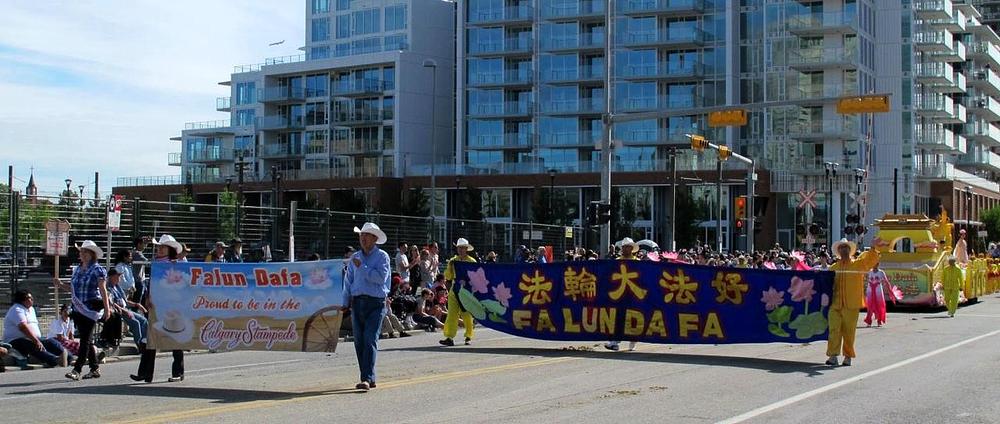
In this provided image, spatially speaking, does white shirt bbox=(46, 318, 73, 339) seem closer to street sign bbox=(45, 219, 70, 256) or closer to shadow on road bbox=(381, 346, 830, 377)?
street sign bbox=(45, 219, 70, 256)

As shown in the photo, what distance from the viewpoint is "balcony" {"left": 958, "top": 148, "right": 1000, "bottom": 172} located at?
96.9 metres

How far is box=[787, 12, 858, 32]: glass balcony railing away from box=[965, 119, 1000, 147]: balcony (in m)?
29.0

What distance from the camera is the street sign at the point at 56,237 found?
62.6ft

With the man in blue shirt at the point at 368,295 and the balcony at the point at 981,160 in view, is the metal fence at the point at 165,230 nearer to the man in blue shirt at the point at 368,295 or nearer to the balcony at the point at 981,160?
the man in blue shirt at the point at 368,295

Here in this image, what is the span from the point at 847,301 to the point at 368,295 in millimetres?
7015

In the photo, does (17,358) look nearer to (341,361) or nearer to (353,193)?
(341,361)

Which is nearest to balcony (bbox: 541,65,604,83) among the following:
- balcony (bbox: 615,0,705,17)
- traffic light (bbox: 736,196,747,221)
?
balcony (bbox: 615,0,705,17)

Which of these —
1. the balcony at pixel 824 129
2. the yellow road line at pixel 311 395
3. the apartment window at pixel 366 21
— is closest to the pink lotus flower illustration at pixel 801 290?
the yellow road line at pixel 311 395

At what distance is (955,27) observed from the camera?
91.2 m

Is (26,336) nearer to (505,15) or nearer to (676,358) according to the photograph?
(676,358)

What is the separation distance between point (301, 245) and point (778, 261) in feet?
47.2

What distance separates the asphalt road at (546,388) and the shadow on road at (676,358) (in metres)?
0.03

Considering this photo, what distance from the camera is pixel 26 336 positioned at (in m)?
15.9

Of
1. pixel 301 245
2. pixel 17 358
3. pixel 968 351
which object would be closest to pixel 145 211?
pixel 301 245
